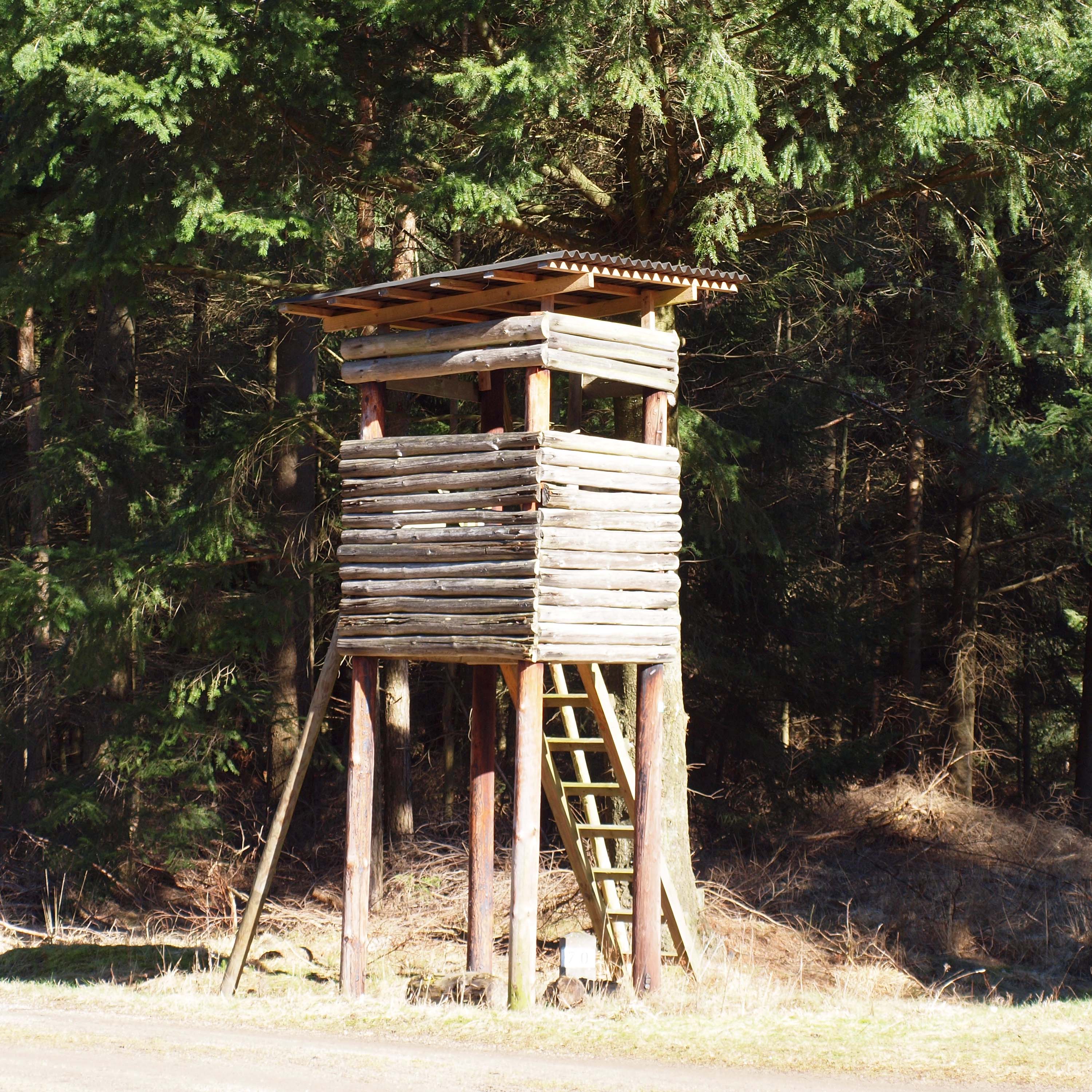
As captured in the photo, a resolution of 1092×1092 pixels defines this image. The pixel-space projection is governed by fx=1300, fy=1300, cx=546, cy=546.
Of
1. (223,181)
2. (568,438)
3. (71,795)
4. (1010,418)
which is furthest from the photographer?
(1010,418)

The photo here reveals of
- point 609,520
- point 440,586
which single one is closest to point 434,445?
point 440,586

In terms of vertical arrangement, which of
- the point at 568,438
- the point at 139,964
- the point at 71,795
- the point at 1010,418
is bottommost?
the point at 139,964

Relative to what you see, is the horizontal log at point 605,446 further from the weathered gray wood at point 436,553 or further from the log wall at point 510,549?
the weathered gray wood at point 436,553

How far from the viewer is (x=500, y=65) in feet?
32.4

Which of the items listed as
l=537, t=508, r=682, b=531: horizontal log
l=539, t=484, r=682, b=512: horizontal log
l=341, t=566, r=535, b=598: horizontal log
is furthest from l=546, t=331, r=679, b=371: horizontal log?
l=341, t=566, r=535, b=598: horizontal log

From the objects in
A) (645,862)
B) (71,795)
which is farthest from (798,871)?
(71,795)

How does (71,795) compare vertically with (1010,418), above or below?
below

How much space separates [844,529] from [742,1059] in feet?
45.9

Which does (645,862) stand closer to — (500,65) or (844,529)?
(500,65)

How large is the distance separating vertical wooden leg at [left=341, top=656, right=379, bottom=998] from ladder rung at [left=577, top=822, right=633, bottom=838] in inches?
74.9

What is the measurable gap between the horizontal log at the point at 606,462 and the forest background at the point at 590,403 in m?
2.27

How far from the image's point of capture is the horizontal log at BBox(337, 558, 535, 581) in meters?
8.81

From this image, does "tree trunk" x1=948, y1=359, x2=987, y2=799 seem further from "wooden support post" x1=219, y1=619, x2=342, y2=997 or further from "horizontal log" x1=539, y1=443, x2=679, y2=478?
"wooden support post" x1=219, y1=619, x2=342, y2=997

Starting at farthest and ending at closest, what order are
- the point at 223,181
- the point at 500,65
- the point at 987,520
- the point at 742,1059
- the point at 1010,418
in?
the point at 987,520 < the point at 1010,418 < the point at 223,181 < the point at 500,65 < the point at 742,1059
